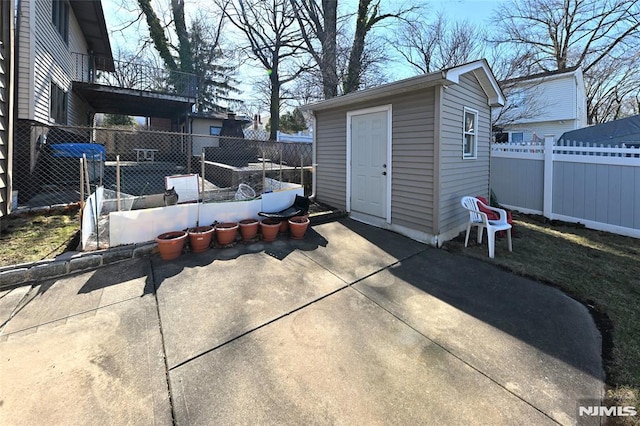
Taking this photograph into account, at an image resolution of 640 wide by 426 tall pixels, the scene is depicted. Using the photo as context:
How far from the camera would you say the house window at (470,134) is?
18.1 feet

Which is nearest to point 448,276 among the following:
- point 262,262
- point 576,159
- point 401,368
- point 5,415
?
point 401,368

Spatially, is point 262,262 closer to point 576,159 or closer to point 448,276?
point 448,276

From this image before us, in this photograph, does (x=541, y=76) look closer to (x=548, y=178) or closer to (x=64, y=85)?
(x=548, y=178)

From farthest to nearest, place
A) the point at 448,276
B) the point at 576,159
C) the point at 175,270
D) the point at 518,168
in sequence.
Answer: the point at 518,168 → the point at 576,159 → the point at 448,276 → the point at 175,270

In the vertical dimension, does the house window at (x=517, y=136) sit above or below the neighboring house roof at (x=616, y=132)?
above

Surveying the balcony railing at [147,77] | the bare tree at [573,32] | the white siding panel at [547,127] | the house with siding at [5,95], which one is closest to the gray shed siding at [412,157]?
the house with siding at [5,95]

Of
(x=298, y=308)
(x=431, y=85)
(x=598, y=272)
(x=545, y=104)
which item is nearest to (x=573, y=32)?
(x=545, y=104)

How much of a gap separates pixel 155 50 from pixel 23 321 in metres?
19.0

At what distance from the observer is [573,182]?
632 cm

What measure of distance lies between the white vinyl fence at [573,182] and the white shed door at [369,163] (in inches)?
164

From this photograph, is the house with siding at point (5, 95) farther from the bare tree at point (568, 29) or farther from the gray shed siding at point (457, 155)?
the bare tree at point (568, 29)

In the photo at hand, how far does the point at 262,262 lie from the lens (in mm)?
3887

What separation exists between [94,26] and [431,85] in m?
13.2

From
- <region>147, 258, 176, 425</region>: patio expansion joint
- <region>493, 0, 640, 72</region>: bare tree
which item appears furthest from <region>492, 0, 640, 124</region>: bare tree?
<region>147, 258, 176, 425</region>: patio expansion joint
